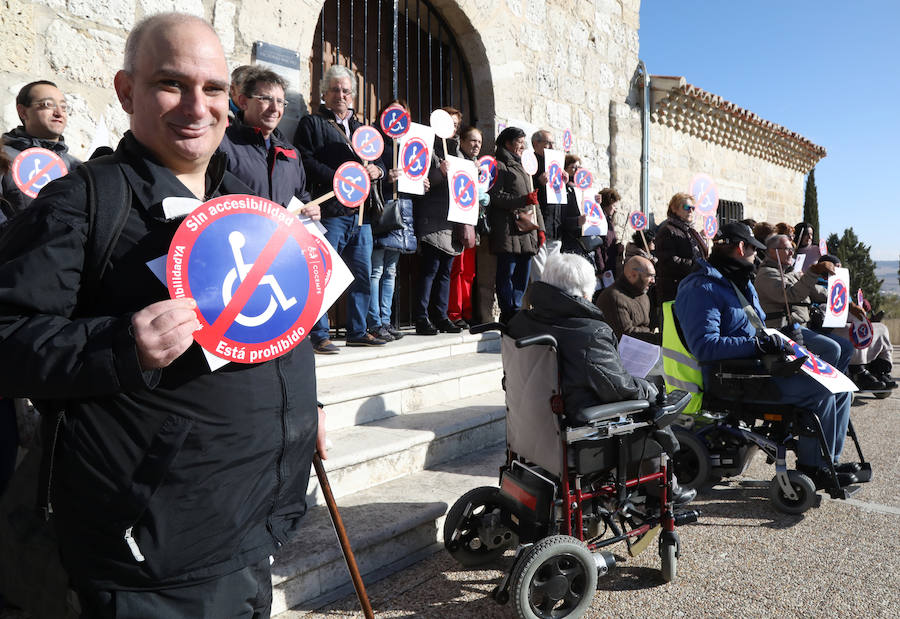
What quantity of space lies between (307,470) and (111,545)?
404 mm

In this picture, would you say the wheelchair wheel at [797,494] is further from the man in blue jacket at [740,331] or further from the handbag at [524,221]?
the handbag at [524,221]

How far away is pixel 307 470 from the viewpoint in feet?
4.55

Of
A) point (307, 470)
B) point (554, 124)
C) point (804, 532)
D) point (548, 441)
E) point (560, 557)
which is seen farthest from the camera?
point (554, 124)

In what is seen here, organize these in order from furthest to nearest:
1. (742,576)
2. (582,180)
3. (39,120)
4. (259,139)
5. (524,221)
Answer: (582,180)
(524,221)
(259,139)
(39,120)
(742,576)

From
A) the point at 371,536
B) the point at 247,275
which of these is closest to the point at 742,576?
the point at 371,536

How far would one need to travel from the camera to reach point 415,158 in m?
5.09

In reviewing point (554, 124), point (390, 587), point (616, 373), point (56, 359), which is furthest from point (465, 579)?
point (554, 124)

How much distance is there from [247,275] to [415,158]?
13.2 feet

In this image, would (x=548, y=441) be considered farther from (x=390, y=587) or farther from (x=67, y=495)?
(x=67, y=495)

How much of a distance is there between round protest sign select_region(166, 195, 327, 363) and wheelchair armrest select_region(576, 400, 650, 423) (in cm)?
153

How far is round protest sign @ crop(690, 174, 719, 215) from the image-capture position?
24.3 ft

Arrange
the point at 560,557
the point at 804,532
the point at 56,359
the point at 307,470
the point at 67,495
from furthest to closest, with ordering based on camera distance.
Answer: the point at 804,532 < the point at 560,557 < the point at 307,470 < the point at 67,495 < the point at 56,359

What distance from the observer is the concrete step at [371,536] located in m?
2.46

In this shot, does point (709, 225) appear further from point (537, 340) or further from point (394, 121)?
point (537, 340)
